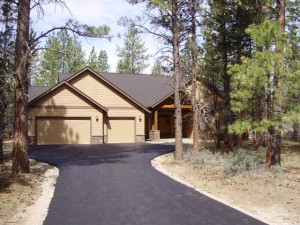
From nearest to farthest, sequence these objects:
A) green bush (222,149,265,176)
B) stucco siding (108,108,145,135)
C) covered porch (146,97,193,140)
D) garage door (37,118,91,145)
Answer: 1. green bush (222,149,265,176)
2. garage door (37,118,91,145)
3. stucco siding (108,108,145,135)
4. covered porch (146,97,193,140)

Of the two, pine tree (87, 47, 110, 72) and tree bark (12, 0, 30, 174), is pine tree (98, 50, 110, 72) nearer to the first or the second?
pine tree (87, 47, 110, 72)

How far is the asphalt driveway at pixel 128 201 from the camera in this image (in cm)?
650

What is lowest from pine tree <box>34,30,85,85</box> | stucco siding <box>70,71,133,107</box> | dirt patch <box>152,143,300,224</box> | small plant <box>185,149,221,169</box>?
dirt patch <box>152,143,300,224</box>

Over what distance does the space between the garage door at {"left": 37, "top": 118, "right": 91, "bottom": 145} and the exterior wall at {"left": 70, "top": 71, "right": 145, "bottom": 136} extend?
172 centimetres

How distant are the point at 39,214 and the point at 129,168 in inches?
233

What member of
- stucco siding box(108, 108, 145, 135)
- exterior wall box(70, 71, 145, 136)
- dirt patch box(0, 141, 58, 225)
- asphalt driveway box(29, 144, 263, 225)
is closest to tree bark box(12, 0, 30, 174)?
dirt patch box(0, 141, 58, 225)

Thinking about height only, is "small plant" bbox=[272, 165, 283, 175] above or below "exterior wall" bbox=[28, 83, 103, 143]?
below

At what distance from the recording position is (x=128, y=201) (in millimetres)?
7871

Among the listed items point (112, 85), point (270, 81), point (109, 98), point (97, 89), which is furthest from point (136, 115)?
point (270, 81)

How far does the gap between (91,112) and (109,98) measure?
7.18ft

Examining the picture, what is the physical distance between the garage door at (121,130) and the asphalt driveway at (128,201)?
12395mm

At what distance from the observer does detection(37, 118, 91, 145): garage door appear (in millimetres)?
22688

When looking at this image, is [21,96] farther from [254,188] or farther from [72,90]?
[72,90]

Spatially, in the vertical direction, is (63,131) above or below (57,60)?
below
